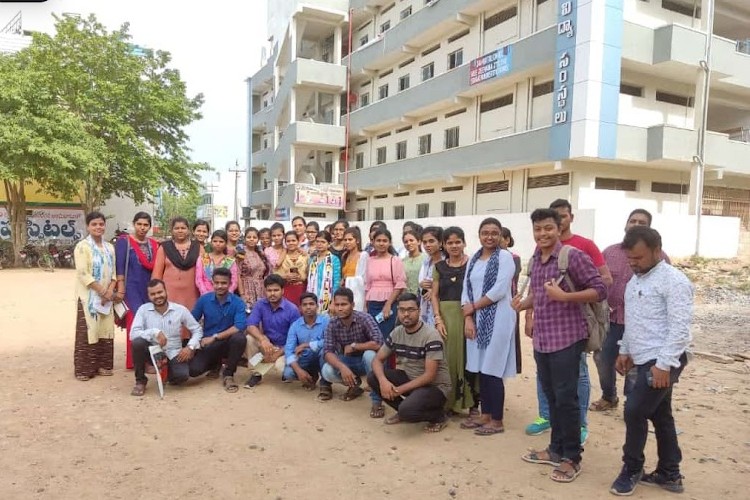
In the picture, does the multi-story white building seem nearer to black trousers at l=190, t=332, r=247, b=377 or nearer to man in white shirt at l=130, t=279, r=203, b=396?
black trousers at l=190, t=332, r=247, b=377

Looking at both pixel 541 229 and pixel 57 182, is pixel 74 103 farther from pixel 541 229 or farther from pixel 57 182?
pixel 541 229

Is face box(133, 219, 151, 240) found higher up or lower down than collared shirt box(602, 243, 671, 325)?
higher up

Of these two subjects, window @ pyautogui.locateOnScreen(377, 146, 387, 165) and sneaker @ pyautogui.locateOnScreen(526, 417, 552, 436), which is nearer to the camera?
sneaker @ pyautogui.locateOnScreen(526, 417, 552, 436)

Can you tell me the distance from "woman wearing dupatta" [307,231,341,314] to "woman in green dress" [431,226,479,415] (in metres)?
1.52

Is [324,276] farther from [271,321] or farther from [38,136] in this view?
[38,136]

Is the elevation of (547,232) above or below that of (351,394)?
above

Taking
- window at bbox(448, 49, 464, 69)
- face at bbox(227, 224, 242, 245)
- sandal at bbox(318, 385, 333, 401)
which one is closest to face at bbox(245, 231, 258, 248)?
face at bbox(227, 224, 242, 245)

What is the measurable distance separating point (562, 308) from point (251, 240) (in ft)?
12.1

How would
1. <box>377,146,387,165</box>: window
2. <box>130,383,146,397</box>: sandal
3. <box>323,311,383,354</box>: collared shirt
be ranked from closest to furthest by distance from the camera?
<box>323,311,383,354</box>: collared shirt
<box>130,383,146,397</box>: sandal
<box>377,146,387,165</box>: window

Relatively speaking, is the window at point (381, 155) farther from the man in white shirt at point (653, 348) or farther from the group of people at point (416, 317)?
the man in white shirt at point (653, 348)

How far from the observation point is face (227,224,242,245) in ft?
19.3

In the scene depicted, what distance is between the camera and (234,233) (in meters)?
5.93

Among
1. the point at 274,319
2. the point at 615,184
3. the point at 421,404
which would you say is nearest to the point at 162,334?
the point at 274,319

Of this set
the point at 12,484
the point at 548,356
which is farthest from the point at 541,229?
the point at 12,484
